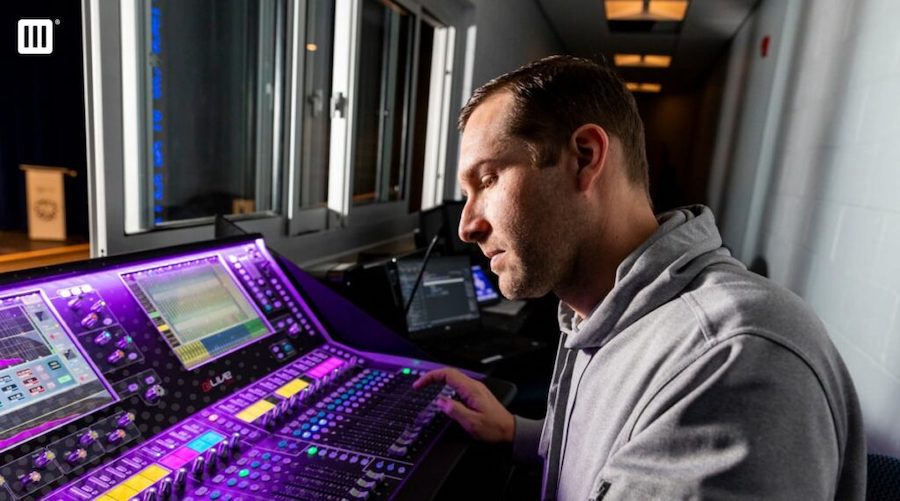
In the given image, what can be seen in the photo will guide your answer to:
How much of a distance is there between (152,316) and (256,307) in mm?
242

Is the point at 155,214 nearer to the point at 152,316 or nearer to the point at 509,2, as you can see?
the point at 152,316

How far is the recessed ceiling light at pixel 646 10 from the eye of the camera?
198 inches

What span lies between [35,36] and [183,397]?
754mm

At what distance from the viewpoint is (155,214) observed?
145 centimetres

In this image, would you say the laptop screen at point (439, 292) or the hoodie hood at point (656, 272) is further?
the laptop screen at point (439, 292)

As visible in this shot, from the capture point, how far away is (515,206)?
0.83 metres

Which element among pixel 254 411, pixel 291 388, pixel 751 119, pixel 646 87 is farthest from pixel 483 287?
pixel 646 87

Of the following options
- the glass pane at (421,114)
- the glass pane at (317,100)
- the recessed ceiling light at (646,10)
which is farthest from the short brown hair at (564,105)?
the recessed ceiling light at (646,10)

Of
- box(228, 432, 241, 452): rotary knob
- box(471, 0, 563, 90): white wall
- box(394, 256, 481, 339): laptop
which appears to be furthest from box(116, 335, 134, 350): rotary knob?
box(471, 0, 563, 90): white wall

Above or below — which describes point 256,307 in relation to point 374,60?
below

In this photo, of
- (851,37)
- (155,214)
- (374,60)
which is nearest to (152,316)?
(155,214)

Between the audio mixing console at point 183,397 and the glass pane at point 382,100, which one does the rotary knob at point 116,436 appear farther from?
the glass pane at point 382,100

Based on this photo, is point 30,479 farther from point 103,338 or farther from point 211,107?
point 211,107

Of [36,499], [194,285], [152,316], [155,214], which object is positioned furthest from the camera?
[155,214]
